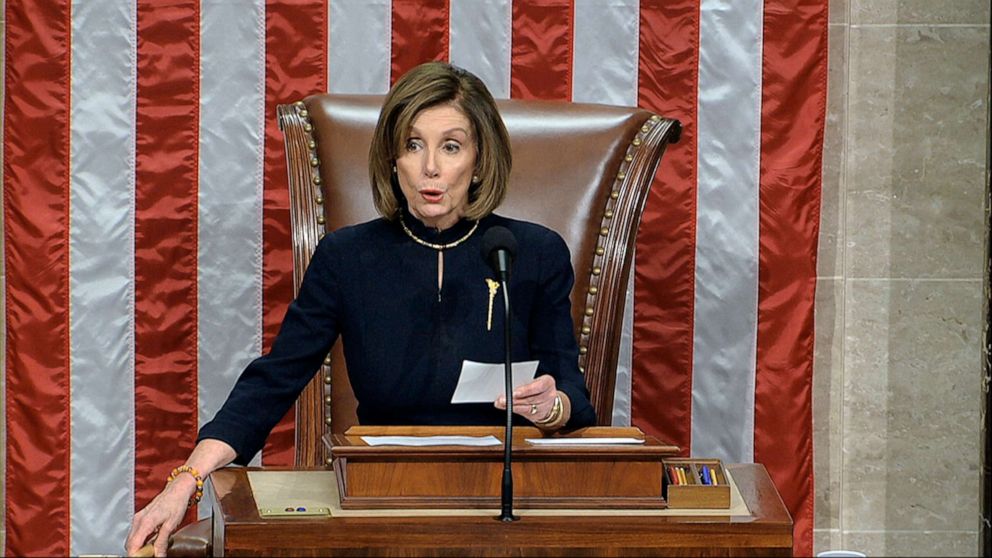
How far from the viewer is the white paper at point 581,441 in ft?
6.17

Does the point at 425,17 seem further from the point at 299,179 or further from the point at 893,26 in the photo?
the point at 893,26

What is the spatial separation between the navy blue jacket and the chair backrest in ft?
0.96

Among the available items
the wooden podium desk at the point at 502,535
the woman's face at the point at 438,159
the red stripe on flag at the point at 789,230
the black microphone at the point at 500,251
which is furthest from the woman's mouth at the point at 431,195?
the red stripe on flag at the point at 789,230

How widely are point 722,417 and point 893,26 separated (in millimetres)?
1072

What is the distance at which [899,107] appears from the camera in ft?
11.3

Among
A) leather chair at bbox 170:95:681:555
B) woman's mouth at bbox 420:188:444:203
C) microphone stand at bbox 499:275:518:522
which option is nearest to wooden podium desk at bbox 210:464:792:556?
microphone stand at bbox 499:275:518:522

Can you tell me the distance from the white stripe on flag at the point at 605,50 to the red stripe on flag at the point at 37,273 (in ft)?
4.04

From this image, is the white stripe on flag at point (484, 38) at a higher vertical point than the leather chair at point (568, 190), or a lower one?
higher

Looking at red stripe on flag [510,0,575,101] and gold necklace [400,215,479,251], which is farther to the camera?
red stripe on flag [510,0,575,101]

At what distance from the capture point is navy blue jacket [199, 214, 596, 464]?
248 centimetres

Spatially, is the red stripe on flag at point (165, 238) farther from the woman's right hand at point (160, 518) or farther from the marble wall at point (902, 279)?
the marble wall at point (902, 279)

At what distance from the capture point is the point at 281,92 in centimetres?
332

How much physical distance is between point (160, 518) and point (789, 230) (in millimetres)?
1872

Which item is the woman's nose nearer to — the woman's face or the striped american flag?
the woman's face
